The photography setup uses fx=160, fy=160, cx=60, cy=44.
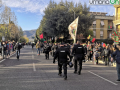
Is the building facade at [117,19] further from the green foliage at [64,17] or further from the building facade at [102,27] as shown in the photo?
the building facade at [102,27]

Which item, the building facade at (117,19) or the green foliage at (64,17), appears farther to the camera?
the green foliage at (64,17)

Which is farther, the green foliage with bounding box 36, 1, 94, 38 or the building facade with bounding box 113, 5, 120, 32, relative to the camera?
the green foliage with bounding box 36, 1, 94, 38

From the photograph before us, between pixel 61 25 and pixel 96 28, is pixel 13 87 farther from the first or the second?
pixel 96 28

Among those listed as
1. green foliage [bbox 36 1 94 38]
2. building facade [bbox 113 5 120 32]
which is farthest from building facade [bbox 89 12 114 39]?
building facade [bbox 113 5 120 32]

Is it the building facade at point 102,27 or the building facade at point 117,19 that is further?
the building facade at point 102,27

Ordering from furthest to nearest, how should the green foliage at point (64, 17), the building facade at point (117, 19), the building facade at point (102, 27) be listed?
1. the building facade at point (102, 27)
2. the green foliage at point (64, 17)
3. the building facade at point (117, 19)

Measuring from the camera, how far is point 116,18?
26672mm

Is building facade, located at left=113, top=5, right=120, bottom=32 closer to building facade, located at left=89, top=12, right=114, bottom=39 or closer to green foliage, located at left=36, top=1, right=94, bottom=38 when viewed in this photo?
green foliage, located at left=36, top=1, right=94, bottom=38

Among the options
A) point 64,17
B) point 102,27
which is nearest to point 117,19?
point 64,17

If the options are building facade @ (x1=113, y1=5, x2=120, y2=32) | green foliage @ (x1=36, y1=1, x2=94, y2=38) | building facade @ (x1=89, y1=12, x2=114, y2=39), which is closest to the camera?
building facade @ (x1=113, y1=5, x2=120, y2=32)

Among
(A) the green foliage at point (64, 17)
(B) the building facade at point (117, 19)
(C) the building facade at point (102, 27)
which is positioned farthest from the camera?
(C) the building facade at point (102, 27)

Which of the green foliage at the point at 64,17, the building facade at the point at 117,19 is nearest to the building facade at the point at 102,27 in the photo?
the green foliage at the point at 64,17

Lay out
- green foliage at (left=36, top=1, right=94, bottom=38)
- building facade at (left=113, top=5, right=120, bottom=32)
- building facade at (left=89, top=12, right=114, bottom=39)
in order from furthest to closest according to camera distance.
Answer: building facade at (left=89, top=12, right=114, bottom=39) → green foliage at (left=36, top=1, right=94, bottom=38) → building facade at (left=113, top=5, right=120, bottom=32)

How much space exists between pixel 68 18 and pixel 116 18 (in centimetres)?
1031
